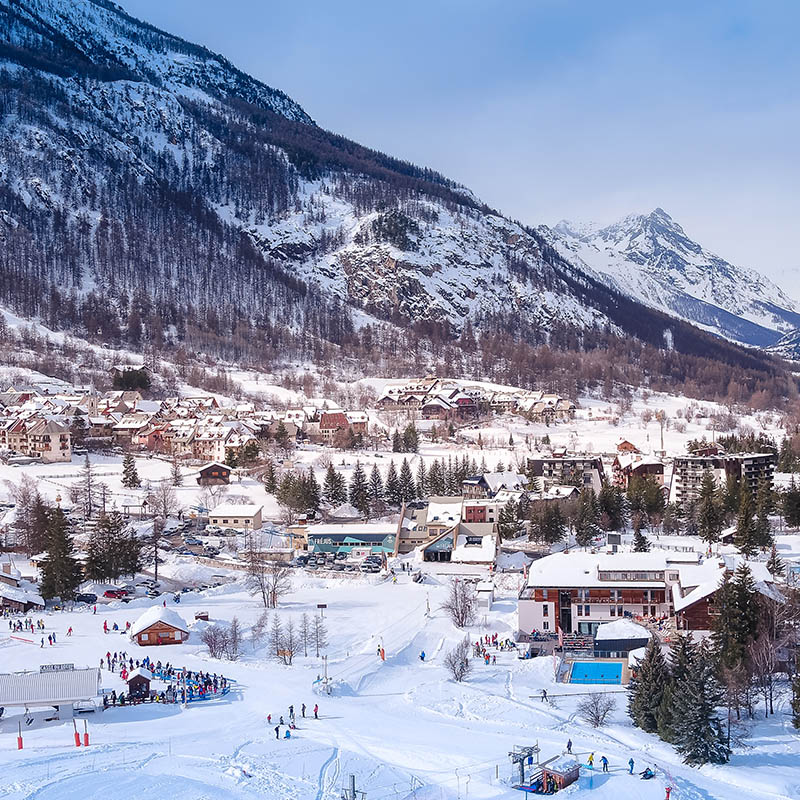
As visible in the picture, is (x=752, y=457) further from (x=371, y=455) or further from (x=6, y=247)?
(x=6, y=247)

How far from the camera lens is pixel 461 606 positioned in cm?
3441

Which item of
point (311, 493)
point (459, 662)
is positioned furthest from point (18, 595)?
point (311, 493)

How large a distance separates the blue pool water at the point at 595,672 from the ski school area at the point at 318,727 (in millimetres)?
586

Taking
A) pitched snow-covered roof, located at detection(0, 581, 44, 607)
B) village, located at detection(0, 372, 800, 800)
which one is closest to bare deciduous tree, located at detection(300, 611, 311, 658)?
village, located at detection(0, 372, 800, 800)

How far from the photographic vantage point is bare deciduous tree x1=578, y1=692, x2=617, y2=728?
77.7 feet

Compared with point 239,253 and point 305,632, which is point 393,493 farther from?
point 239,253

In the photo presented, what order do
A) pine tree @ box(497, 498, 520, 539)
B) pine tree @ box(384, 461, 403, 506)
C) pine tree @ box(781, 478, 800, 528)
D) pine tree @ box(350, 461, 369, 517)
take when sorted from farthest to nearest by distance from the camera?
pine tree @ box(384, 461, 403, 506), pine tree @ box(350, 461, 369, 517), pine tree @ box(497, 498, 520, 539), pine tree @ box(781, 478, 800, 528)

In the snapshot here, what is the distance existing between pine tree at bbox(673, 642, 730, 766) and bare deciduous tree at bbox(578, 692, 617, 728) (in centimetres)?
202

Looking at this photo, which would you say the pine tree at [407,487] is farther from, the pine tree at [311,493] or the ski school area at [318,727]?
the ski school area at [318,727]

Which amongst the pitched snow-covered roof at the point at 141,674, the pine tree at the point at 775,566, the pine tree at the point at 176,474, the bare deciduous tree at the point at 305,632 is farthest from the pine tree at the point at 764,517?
the pine tree at the point at 176,474

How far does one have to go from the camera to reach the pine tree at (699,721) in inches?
847

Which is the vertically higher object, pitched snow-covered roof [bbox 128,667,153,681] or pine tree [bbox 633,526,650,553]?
pine tree [bbox 633,526,650,553]

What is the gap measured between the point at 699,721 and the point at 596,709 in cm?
307

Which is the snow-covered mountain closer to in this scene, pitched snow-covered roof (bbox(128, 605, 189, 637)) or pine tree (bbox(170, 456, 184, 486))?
pine tree (bbox(170, 456, 184, 486))
